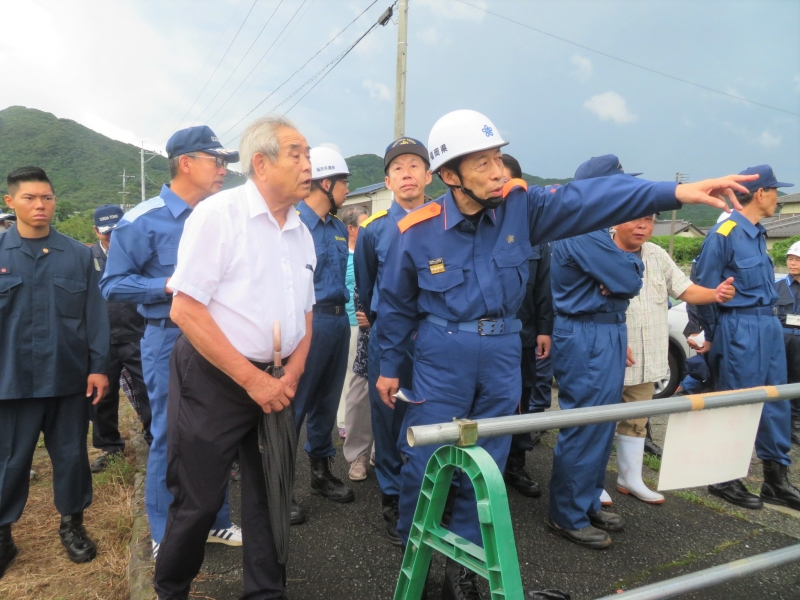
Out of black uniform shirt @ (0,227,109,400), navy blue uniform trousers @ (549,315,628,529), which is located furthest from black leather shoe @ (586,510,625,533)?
black uniform shirt @ (0,227,109,400)

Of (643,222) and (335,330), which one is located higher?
(643,222)

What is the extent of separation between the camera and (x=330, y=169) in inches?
141

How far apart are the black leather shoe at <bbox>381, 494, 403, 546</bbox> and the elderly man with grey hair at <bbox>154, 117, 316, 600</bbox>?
3.11 ft

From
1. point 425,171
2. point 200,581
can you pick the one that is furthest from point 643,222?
point 200,581

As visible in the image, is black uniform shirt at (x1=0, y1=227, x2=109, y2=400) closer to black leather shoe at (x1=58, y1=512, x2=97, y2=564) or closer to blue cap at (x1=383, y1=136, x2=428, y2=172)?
black leather shoe at (x1=58, y1=512, x2=97, y2=564)

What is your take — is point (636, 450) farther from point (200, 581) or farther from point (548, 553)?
point (200, 581)

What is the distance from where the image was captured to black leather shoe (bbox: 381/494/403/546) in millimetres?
3112

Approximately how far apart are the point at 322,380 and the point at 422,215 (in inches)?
55.6

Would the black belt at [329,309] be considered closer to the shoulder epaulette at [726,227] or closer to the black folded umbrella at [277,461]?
the black folded umbrella at [277,461]

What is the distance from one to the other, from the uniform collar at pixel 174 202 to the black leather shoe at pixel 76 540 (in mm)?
1781

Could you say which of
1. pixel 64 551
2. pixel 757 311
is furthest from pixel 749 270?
pixel 64 551

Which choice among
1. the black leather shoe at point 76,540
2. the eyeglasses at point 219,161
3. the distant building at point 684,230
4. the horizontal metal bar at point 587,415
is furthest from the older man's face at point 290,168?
the distant building at point 684,230

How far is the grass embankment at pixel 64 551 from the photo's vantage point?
2.72m

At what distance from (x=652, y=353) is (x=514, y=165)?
1647 millimetres
